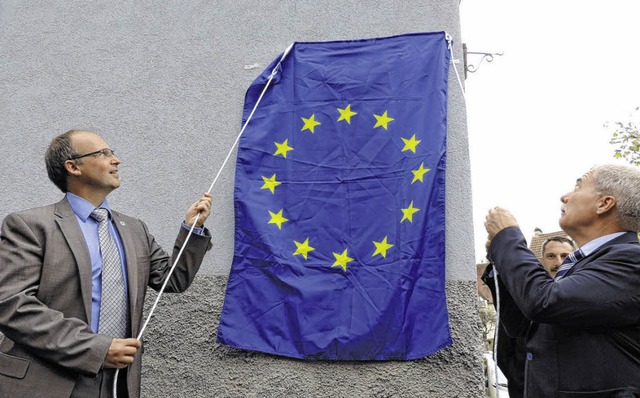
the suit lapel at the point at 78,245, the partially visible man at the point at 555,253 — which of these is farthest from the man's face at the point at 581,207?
the suit lapel at the point at 78,245

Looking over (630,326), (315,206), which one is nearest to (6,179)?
(315,206)

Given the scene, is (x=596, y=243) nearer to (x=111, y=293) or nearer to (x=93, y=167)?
(x=111, y=293)

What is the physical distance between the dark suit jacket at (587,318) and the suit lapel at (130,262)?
1424 mm

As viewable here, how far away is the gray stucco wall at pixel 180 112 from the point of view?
139 inches

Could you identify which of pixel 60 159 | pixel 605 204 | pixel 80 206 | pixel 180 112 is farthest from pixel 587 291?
pixel 180 112

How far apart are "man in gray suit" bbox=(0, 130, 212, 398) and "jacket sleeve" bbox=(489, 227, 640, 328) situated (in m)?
1.40

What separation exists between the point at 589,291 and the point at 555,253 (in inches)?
78.6

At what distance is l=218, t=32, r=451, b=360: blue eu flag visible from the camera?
3.39m

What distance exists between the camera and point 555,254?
3967mm

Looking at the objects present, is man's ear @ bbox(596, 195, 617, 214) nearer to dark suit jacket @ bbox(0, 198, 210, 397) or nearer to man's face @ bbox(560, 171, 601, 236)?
man's face @ bbox(560, 171, 601, 236)

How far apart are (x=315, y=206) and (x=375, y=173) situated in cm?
38

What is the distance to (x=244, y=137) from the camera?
3.76 meters

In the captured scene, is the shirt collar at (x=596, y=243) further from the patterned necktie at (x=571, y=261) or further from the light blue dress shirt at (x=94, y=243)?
the light blue dress shirt at (x=94, y=243)

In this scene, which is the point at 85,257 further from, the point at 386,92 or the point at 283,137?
the point at 386,92
